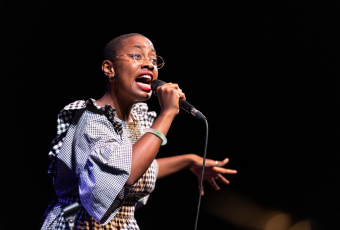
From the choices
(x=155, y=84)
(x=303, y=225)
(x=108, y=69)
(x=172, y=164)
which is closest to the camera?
(x=155, y=84)

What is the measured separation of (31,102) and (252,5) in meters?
1.53

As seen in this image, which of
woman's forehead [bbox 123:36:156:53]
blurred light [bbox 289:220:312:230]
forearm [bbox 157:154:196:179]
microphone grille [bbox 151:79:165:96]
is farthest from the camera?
blurred light [bbox 289:220:312:230]

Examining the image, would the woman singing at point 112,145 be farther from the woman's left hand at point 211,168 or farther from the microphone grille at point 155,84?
the woman's left hand at point 211,168

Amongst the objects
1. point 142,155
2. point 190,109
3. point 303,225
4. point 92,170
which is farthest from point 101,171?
point 303,225

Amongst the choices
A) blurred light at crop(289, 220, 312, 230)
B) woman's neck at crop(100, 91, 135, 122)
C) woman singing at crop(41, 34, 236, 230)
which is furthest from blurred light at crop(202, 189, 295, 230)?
woman's neck at crop(100, 91, 135, 122)

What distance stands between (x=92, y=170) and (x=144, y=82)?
1.73 ft

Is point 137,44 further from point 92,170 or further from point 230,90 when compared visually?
point 230,90

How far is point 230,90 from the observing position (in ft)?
7.11

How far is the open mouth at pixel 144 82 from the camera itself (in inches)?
52.5

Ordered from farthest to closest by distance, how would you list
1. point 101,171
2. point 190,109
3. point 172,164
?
point 172,164 < point 190,109 < point 101,171

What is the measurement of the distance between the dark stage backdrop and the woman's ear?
1.80 ft

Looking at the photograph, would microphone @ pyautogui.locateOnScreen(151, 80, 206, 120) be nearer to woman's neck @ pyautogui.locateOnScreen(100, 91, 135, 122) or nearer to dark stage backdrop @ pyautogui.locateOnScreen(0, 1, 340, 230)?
woman's neck @ pyautogui.locateOnScreen(100, 91, 135, 122)

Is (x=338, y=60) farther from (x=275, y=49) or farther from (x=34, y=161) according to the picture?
(x=34, y=161)

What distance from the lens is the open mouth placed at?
4.38 feet
